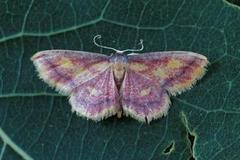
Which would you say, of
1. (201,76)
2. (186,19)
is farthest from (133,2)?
(201,76)

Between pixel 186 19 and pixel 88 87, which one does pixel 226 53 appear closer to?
pixel 186 19

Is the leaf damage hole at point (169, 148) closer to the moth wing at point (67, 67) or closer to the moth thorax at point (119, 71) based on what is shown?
the moth thorax at point (119, 71)

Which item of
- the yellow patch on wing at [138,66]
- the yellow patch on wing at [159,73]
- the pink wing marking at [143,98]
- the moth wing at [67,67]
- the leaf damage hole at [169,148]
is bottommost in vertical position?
the leaf damage hole at [169,148]

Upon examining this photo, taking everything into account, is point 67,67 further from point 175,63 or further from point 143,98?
point 175,63

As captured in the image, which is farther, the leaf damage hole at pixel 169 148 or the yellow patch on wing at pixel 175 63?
the leaf damage hole at pixel 169 148

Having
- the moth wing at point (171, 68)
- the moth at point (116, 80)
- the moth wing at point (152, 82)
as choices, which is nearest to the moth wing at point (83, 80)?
the moth at point (116, 80)

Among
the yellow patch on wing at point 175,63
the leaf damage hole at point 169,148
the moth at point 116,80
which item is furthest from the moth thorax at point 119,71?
the leaf damage hole at point 169,148

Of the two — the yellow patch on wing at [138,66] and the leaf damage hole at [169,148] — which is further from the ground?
the yellow patch on wing at [138,66]

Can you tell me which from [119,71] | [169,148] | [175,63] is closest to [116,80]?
[119,71]
